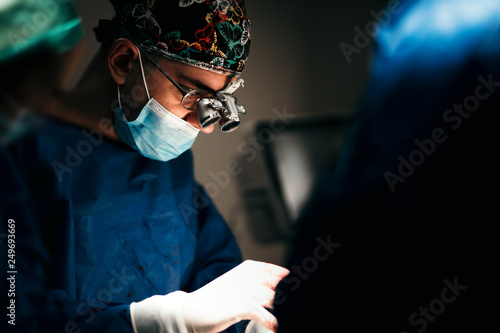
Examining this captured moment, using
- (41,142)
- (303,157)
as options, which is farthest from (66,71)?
(303,157)

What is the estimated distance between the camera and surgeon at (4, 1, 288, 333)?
0.99 m

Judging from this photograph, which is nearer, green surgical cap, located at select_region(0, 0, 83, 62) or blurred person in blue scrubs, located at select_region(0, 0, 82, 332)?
blurred person in blue scrubs, located at select_region(0, 0, 82, 332)

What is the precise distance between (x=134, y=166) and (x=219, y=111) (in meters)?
0.37

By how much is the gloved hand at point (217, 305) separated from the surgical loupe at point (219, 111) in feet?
1.44

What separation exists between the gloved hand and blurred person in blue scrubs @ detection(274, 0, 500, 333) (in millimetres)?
308

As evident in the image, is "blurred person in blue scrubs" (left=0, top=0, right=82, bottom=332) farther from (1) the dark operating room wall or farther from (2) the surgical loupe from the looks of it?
(1) the dark operating room wall

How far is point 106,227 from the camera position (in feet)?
3.65

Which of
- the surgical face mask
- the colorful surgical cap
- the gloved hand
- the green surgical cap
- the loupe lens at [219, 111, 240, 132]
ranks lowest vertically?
the gloved hand

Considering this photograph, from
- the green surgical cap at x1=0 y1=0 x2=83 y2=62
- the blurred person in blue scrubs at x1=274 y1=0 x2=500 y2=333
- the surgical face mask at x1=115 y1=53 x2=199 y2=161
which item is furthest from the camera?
the surgical face mask at x1=115 y1=53 x2=199 y2=161

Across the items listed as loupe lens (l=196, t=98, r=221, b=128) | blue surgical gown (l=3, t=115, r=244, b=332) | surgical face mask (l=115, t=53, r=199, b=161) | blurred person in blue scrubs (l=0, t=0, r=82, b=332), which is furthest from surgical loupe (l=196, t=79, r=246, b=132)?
blurred person in blue scrubs (l=0, t=0, r=82, b=332)

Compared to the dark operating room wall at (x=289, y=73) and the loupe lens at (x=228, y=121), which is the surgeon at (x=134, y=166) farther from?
the dark operating room wall at (x=289, y=73)

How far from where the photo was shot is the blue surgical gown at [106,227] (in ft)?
3.19

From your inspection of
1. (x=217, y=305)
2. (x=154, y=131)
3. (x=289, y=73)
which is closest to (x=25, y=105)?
(x=154, y=131)

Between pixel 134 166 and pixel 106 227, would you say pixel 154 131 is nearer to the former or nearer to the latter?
pixel 134 166
